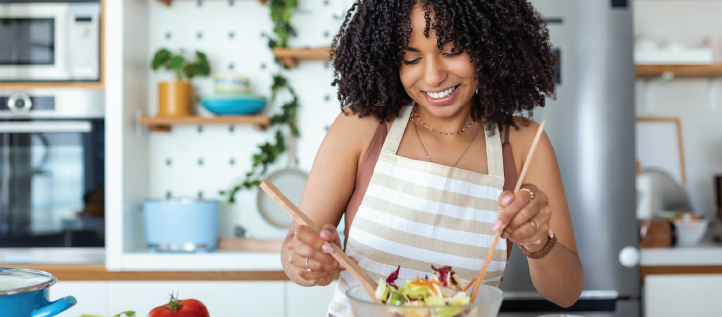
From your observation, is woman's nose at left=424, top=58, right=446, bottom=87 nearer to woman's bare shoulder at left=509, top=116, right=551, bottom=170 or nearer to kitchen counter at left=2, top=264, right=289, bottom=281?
woman's bare shoulder at left=509, top=116, right=551, bottom=170

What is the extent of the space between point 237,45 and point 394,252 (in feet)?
5.26

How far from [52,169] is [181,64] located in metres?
0.66

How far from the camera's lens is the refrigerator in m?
1.85

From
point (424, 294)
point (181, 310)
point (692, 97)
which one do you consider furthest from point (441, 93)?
point (692, 97)

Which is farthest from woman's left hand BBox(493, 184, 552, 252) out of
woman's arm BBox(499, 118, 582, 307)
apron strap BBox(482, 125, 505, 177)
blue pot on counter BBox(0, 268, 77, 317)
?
blue pot on counter BBox(0, 268, 77, 317)

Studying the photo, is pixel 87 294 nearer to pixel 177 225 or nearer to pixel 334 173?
pixel 177 225

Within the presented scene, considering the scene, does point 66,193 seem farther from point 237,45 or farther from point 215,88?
point 237,45

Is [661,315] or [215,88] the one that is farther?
[215,88]

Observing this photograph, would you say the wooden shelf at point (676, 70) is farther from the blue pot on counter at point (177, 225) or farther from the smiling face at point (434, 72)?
the blue pot on counter at point (177, 225)

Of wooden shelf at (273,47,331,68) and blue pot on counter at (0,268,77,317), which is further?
wooden shelf at (273,47,331,68)

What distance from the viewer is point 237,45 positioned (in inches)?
94.0

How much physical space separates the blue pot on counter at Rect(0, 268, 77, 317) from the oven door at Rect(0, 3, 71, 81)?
5.53ft

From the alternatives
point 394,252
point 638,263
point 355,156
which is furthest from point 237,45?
point 638,263

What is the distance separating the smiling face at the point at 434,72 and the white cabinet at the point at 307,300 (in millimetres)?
1147
